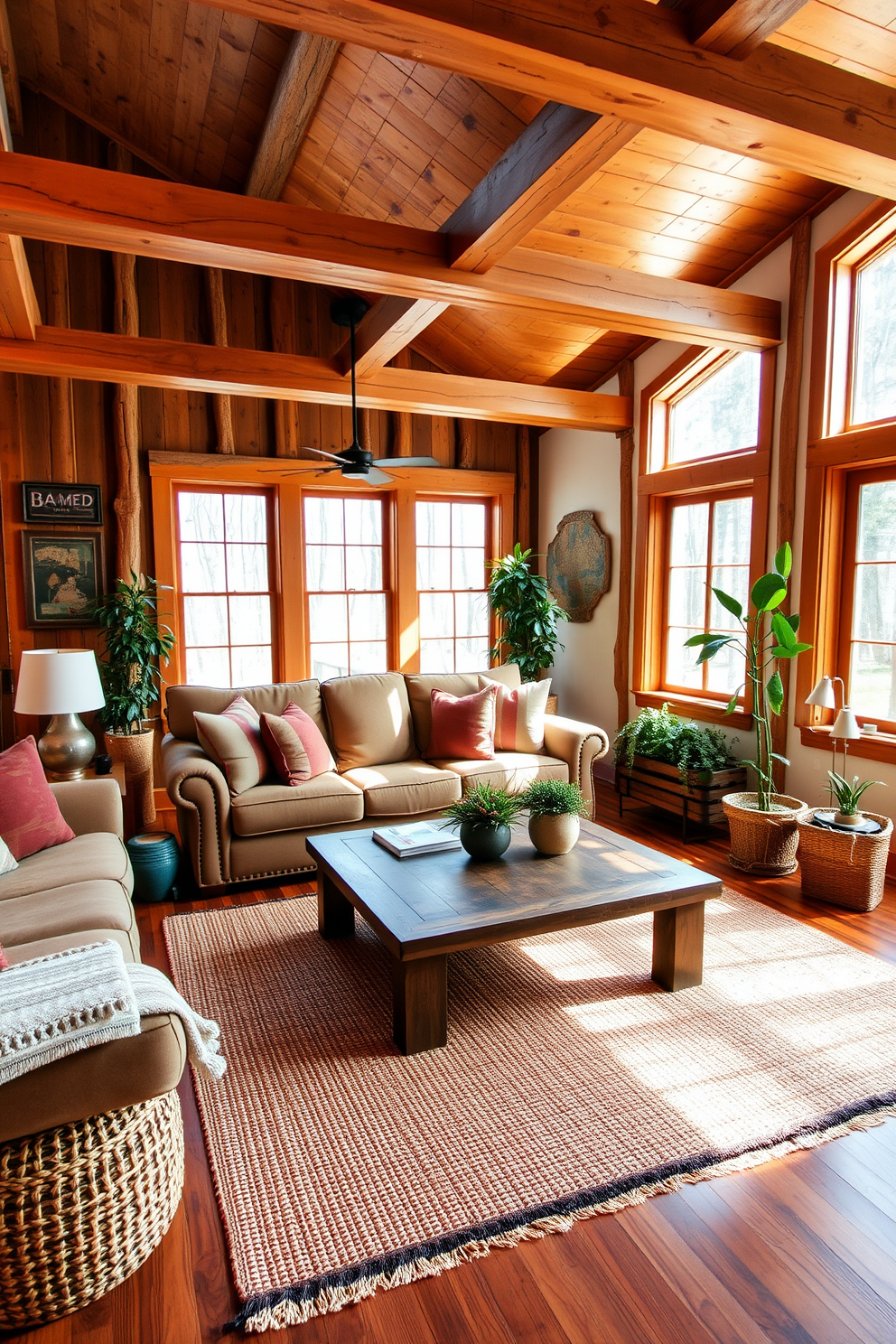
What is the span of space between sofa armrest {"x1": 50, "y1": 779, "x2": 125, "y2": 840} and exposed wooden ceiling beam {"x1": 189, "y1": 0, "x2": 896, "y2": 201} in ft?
9.04

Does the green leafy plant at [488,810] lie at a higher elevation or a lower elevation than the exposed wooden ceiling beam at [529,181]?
lower

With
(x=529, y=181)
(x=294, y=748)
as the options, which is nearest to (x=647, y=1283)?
(x=294, y=748)

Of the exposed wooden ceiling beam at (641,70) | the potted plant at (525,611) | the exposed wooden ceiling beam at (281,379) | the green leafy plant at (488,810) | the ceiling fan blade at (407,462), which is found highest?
the exposed wooden ceiling beam at (641,70)

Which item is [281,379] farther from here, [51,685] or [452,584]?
[452,584]

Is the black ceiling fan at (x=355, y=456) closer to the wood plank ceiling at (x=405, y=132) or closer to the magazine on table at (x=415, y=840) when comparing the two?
the wood plank ceiling at (x=405, y=132)

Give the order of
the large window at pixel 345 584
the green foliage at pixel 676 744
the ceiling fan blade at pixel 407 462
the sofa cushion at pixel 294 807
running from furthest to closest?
the large window at pixel 345 584, the green foliage at pixel 676 744, the ceiling fan blade at pixel 407 462, the sofa cushion at pixel 294 807

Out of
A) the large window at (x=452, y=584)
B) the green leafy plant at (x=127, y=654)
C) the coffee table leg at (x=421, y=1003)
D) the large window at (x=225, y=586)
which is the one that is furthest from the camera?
the large window at (x=452, y=584)

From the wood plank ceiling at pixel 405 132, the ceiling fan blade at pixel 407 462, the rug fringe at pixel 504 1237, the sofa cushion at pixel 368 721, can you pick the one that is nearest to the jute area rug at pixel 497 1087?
the rug fringe at pixel 504 1237

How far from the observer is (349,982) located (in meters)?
3.06

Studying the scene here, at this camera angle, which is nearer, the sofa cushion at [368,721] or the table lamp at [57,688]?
the table lamp at [57,688]

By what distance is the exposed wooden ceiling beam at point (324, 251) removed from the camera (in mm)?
2904

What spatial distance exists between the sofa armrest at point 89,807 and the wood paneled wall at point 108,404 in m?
2.36

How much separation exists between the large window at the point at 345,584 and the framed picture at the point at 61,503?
1.55 meters

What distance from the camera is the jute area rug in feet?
6.20
